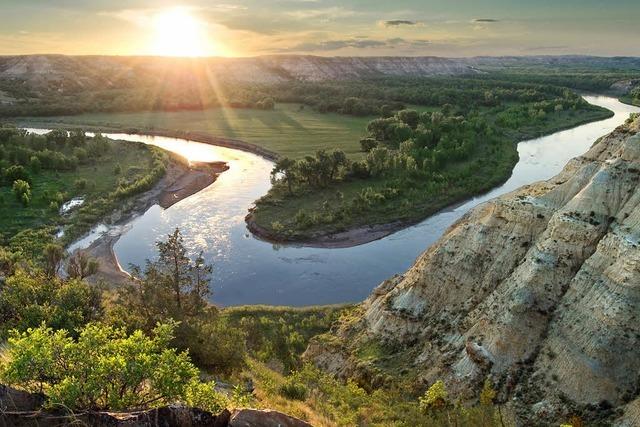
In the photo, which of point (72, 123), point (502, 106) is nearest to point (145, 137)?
point (72, 123)

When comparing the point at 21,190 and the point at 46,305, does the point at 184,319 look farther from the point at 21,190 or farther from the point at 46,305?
the point at 21,190

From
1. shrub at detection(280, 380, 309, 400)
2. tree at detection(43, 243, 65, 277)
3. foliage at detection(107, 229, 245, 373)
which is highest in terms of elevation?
foliage at detection(107, 229, 245, 373)

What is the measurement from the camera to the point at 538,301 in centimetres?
2361

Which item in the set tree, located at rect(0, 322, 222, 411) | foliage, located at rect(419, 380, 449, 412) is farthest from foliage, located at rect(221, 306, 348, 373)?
tree, located at rect(0, 322, 222, 411)

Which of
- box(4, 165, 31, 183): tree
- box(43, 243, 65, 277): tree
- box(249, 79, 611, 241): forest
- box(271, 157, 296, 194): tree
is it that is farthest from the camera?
box(271, 157, 296, 194): tree

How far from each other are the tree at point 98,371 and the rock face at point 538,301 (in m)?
13.8

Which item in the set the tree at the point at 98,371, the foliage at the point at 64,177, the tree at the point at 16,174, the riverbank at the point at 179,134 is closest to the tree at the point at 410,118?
the riverbank at the point at 179,134

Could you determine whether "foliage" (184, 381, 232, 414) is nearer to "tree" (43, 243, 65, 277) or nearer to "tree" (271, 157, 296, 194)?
"tree" (43, 243, 65, 277)

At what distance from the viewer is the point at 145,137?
12619cm

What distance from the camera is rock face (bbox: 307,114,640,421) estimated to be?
68.0 ft

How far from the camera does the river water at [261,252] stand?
50.1 meters

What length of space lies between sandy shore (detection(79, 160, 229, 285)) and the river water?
120 centimetres

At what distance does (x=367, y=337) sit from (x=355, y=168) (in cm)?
5090

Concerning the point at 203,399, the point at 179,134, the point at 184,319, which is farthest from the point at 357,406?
the point at 179,134
